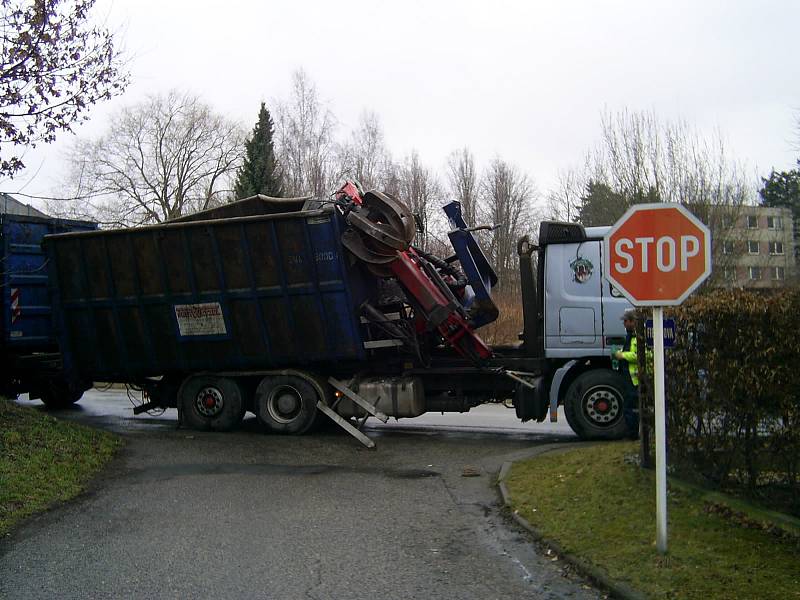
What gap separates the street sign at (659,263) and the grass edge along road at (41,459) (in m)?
5.47

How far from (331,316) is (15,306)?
6.57m

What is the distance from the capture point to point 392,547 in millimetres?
6289

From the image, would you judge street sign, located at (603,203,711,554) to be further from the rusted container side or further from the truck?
the rusted container side

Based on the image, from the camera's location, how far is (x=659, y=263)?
18.5ft

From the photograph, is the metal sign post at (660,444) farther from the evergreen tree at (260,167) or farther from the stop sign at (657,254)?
the evergreen tree at (260,167)

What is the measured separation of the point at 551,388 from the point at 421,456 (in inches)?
77.0

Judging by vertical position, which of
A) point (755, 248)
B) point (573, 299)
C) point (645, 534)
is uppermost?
point (755, 248)

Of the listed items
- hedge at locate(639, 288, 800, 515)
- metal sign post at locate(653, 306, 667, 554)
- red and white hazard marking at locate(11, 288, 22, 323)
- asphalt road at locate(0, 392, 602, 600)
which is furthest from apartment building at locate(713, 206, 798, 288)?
red and white hazard marking at locate(11, 288, 22, 323)

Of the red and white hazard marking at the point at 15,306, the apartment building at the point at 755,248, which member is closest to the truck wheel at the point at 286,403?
the red and white hazard marking at the point at 15,306

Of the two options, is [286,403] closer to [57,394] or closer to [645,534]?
[57,394]

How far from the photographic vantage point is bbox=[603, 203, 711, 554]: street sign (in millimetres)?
5555

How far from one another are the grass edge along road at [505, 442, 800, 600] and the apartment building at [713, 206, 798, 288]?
44.9ft

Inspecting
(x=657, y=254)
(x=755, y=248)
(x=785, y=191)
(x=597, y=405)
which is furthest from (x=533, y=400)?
(x=785, y=191)

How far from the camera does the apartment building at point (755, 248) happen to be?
2406 centimetres
